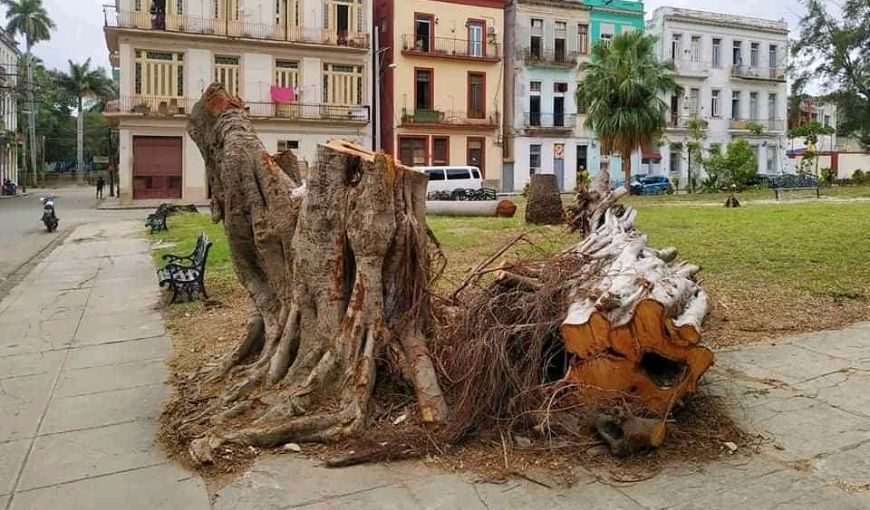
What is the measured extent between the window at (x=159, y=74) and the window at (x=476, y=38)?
50.6 ft

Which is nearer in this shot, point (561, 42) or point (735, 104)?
point (561, 42)

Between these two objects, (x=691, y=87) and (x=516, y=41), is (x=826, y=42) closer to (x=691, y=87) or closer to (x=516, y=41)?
(x=691, y=87)

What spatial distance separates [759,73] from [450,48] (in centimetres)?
2312

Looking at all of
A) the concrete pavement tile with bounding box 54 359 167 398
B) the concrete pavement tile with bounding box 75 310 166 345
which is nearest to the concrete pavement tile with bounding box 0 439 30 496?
the concrete pavement tile with bounding box 54 359 167 398

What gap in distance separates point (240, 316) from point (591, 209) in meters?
5.35

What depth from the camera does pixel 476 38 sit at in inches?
1668

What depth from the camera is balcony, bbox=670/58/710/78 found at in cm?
4847

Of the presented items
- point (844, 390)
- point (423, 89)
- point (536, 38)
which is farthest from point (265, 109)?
point (844, 390)

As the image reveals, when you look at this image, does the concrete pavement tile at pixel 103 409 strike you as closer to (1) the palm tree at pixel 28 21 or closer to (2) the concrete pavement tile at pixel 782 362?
(2) the concrete pavement tile at pixel 782 362

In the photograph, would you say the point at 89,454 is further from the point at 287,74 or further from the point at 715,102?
the point at 715,102

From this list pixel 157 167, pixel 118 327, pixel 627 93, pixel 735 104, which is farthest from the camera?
pixel 735 104

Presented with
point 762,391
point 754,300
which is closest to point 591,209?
point 754,300

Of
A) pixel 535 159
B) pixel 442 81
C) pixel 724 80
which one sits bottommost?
pixel 535 159

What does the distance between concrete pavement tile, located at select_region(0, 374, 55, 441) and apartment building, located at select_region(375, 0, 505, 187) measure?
34.3 metres
